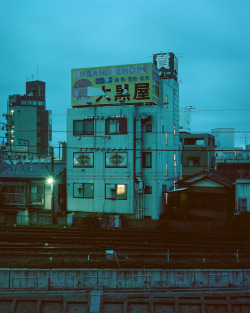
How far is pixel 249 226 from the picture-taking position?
25969 mm

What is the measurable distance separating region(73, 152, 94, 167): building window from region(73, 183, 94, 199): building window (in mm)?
2003

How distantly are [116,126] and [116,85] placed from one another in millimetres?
4221

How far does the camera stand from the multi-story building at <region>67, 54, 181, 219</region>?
2966 centimetres

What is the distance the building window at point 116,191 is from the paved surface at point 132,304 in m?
18.2

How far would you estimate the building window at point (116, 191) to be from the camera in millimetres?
29703

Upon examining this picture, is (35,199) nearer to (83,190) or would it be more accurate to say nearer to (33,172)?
(33,172)

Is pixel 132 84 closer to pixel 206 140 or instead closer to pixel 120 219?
pixel 120 219

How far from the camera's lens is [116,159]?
30.0m

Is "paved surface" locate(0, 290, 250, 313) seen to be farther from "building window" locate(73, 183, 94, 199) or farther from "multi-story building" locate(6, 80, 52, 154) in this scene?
"multi-story building" locate(6, 80, 52, 154)

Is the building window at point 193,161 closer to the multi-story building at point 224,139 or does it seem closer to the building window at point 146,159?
the multi-story building at point 224,139

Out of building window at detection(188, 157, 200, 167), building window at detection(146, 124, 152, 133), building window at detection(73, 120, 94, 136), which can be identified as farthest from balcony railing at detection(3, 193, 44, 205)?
building window at detection(188, 157, 200, 167)

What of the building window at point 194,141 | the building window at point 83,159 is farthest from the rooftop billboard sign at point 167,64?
the building window at point 194,141

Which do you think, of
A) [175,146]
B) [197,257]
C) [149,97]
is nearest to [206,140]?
[175,146]

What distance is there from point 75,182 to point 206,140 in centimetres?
3212
